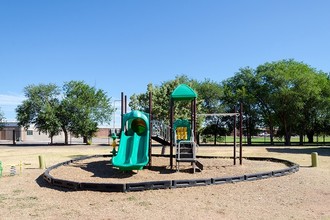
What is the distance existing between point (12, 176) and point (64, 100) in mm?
33798

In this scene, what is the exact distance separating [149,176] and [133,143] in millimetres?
2185

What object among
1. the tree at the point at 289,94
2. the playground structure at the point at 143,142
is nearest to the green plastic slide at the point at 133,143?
the playground structure at the point at 143,142

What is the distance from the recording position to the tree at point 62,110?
46219 millimetres


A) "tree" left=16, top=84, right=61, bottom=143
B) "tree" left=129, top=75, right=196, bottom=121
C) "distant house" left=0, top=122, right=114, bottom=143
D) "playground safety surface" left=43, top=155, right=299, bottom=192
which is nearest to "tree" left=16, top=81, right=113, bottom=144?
"tree" left=16, top=84, right=61, bottom=143

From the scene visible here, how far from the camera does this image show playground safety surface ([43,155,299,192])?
34.1ft

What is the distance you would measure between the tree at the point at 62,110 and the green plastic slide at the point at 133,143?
32.5 metres

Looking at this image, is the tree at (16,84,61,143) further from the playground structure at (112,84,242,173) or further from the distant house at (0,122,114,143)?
the playground structure at (112,84,242,173)

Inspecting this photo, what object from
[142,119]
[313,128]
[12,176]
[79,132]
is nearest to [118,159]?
[142,119]

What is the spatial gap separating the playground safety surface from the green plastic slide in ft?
1.54

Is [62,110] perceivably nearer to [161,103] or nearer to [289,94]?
[161,103]

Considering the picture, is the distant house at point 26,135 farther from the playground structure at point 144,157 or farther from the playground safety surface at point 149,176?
the playground safety surface at point 149,176

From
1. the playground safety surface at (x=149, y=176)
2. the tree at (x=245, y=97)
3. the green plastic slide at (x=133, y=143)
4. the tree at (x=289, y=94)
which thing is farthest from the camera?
the tree at (x=245, y=97)

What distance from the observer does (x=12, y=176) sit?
14.2m

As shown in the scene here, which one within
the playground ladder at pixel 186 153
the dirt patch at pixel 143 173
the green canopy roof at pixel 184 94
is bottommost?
the dirt patch at pixel 143 173
